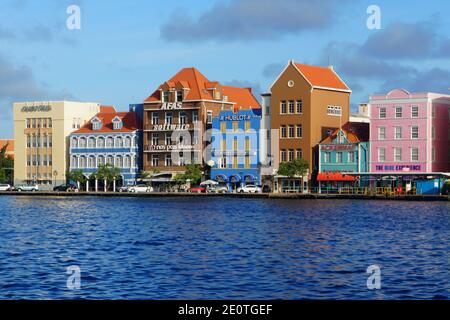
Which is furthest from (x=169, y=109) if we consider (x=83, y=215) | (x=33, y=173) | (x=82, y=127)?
(x=83, y=215)

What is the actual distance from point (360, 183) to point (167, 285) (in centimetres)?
9267

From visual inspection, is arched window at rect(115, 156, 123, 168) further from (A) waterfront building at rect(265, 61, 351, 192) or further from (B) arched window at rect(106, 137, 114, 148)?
(A) waterfront building at rect(265, 61, 351, 192)

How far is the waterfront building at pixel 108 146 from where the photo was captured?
513ft

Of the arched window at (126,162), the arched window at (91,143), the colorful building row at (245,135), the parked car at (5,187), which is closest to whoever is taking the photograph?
the colorful building row at (245,135)

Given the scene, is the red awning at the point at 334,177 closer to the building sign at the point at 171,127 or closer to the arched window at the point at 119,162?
the building sign at the point at 171,127

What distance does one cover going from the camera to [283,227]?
71.3 metres

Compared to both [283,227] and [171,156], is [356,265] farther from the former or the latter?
[171,156]

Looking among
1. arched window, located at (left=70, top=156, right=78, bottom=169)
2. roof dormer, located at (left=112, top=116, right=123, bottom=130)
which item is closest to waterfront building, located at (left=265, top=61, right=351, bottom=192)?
roof dormer, located at (left=112, top=116, right=123, bottom=130)

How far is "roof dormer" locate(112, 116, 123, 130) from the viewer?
15825 cm

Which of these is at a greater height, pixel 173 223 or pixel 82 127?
pixel 82 127

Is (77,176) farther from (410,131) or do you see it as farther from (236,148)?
(410,131)

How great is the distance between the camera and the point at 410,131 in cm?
12331

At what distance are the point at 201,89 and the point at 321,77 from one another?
1950 cm

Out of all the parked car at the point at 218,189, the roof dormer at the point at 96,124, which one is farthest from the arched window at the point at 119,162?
the parked car at the point at 218,189
